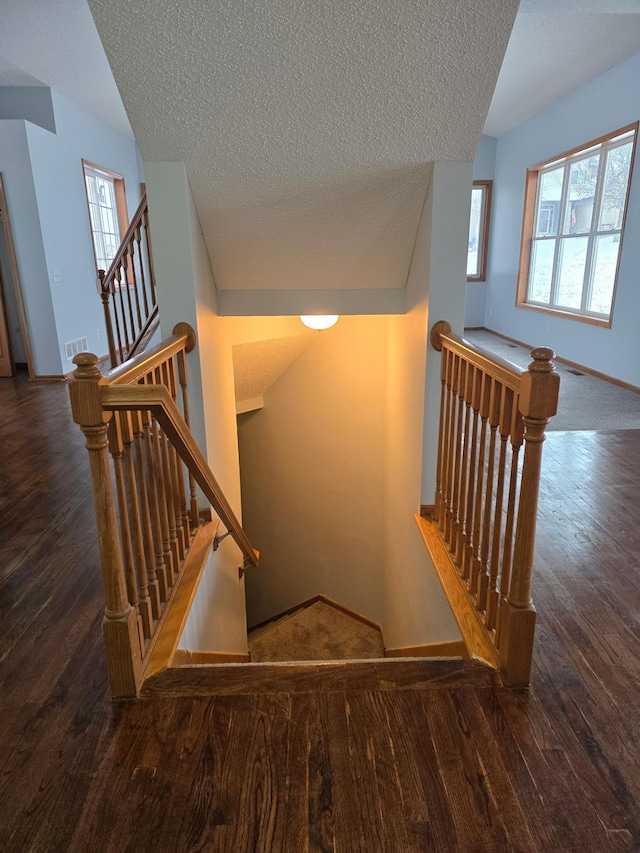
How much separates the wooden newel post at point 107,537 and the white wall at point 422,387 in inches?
46.1

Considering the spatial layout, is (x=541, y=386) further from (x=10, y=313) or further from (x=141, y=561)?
(x=10, y=313)

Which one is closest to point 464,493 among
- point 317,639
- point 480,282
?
point 317,639

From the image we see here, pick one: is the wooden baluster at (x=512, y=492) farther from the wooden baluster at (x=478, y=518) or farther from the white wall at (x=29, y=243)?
the white wall at (x=29, y=243)

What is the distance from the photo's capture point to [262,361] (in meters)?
4.36

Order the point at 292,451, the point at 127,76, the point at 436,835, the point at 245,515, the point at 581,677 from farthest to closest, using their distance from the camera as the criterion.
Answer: the point at 245,515
the point at 292,451
the point at 127,76
the point at 581,677
the point at 436,835

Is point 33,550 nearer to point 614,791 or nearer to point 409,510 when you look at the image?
point 409,510

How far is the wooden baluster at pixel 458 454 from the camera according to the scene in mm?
2254

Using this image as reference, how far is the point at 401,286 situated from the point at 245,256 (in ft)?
A: 2.83

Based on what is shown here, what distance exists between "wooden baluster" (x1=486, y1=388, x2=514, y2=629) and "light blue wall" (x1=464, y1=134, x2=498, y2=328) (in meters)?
7.04

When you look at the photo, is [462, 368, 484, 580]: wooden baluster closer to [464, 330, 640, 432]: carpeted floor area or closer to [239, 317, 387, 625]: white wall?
[239, 317, 387, 625]: white wall

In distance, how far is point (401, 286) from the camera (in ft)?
10.2

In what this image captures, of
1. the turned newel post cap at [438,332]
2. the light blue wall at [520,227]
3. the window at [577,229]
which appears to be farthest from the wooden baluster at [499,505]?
the window at [577,229]

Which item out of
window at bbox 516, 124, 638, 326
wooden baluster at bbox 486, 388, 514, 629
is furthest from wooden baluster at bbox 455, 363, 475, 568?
window at bbox 516, 124, 638, 326

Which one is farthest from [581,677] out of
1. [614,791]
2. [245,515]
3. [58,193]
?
[58,193]
